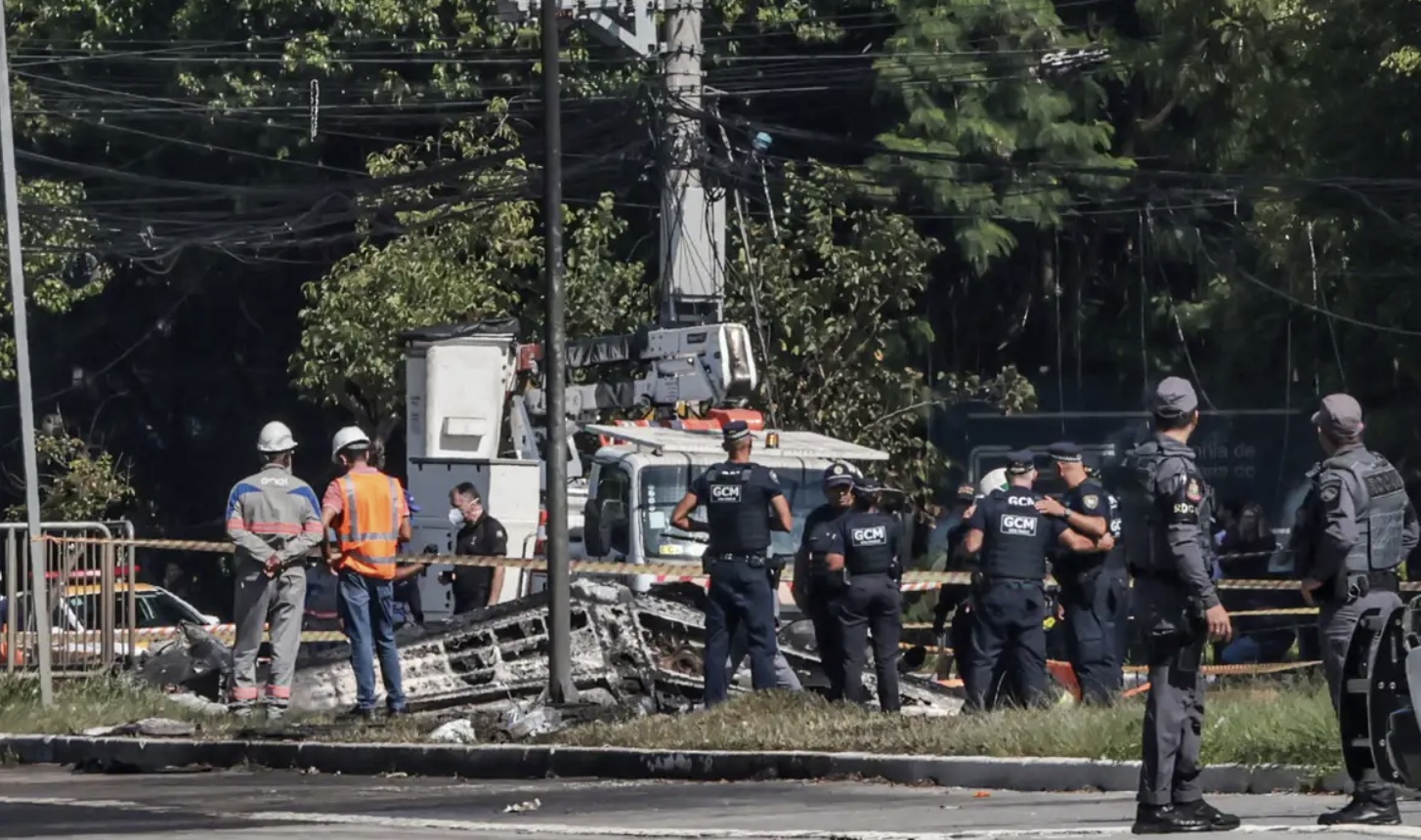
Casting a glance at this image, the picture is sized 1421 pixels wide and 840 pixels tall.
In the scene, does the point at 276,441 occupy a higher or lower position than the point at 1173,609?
higher

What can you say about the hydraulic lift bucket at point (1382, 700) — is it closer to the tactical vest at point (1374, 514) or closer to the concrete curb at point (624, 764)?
the tactical vest at point (1374, 514)

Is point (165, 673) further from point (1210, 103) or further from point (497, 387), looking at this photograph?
point (1210, 103)

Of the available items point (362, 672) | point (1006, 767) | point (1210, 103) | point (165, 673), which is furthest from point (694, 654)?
point (1210, 103)

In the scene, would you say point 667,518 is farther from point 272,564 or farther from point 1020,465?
point 1020,465

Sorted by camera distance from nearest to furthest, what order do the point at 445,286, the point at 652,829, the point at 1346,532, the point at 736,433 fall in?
1. the point at 1346,532
2. the point at 652,829
3. the point at 736,433
4. the point at 445,286

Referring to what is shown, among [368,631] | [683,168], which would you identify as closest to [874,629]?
[368,631]

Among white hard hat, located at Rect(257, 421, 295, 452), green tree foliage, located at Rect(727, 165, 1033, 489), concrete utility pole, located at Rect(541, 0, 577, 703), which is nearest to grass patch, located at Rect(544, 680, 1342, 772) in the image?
Result: concrete utility pole, located at Rect(541, 0, 577, 703)

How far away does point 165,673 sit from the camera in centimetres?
1717

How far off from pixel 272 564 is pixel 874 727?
438 centimetres

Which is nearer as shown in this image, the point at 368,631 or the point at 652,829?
the point at 652,829

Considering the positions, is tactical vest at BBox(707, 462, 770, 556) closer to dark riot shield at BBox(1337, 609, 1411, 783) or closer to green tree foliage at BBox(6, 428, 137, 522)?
dark riot shield at BBox(1337, 609, 1411, 783)

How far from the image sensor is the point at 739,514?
1484cm

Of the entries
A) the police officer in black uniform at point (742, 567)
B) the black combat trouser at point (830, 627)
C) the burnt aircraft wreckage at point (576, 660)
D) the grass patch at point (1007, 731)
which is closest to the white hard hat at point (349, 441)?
Answer: the burnt aircraft wreckage at point (576, 660)

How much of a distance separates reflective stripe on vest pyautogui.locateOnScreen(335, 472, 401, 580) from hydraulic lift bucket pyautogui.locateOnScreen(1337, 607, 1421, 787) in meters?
7.64
